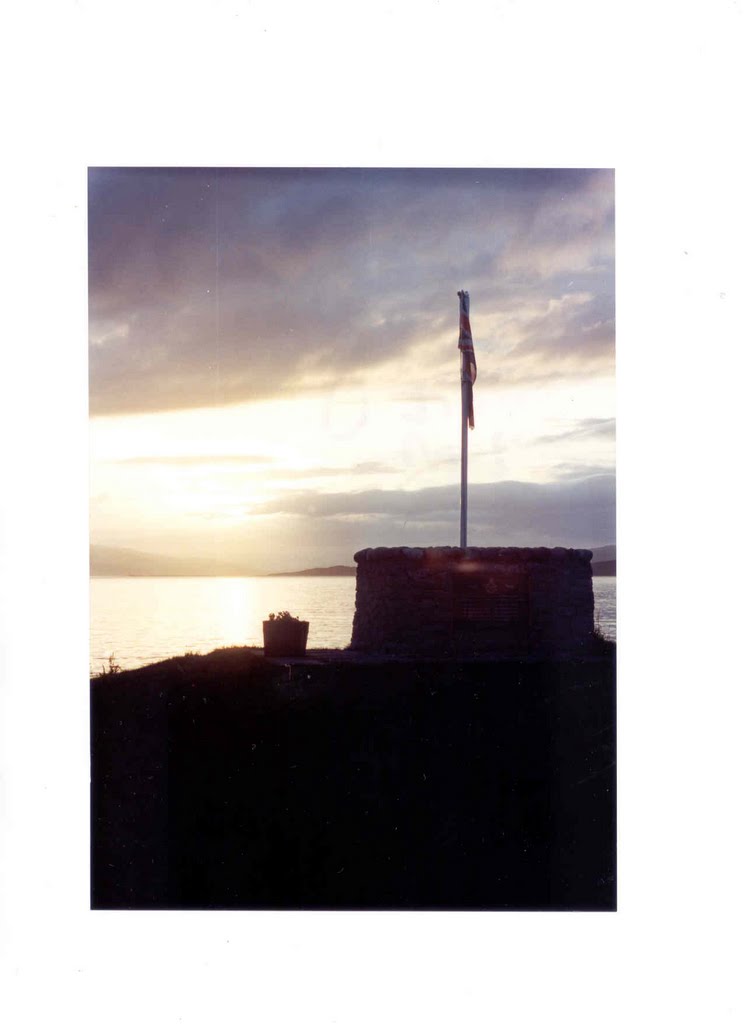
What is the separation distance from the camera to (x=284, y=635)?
3957 mm

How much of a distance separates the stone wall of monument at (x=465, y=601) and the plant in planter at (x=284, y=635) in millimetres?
511

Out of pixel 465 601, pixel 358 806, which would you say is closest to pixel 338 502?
pixel 358 806

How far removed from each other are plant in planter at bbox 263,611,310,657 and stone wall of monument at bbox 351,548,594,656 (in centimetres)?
51

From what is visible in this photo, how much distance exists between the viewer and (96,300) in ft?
10.7

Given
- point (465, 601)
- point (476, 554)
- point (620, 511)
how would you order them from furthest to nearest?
point (465, 601) < point (476, 554) < point (620, 511)

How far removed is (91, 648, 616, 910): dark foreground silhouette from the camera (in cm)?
317

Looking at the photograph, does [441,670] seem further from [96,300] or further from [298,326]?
[96,300]

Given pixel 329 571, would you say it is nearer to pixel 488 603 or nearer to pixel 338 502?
pixel 338 502

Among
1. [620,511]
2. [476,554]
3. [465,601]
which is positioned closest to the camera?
[620,511]

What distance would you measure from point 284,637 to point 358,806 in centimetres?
106

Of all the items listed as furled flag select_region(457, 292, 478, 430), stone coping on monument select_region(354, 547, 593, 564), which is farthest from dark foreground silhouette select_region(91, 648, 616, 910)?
furled flag select_region(457, 292, 478, 430)

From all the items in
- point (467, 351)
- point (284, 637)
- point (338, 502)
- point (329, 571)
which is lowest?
point (284, 637)
